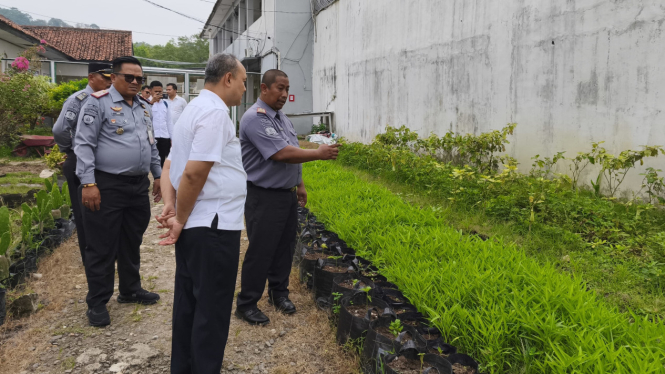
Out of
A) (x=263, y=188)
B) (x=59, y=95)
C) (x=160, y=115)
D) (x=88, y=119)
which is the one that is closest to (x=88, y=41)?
(x=59, y=95)

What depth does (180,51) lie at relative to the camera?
64062 mm

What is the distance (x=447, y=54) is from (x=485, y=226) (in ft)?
14.5

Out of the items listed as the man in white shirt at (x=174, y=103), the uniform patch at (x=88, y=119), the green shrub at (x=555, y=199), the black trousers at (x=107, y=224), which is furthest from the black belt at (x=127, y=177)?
the man in white shirt at (x=174, y=103)

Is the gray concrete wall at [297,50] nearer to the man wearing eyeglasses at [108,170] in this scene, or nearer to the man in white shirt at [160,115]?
the man in white shirt at [160,115]

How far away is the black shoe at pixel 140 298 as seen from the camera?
Answer: 3883 mm

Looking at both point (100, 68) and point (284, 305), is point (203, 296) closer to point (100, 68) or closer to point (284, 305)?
point (284, 305)

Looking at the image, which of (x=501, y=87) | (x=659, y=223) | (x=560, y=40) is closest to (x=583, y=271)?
(x=659, y=223)

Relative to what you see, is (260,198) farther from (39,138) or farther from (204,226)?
(39,138)

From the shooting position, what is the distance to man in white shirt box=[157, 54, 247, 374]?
220cm

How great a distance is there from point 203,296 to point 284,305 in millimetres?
1458

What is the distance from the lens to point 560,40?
5.93 meters

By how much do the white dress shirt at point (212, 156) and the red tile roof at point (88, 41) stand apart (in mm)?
25869

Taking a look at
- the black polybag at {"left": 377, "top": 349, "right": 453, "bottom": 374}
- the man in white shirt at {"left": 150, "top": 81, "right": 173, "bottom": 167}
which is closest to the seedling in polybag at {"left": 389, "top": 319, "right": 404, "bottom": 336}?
the black polybag at {"left": 377, "top": 349, "right": 453, "bottom": 374}

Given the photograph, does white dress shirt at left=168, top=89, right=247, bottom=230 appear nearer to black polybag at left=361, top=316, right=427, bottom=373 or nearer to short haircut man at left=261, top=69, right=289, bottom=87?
black polybag at left=361, top=316, right=427, bottom=373
